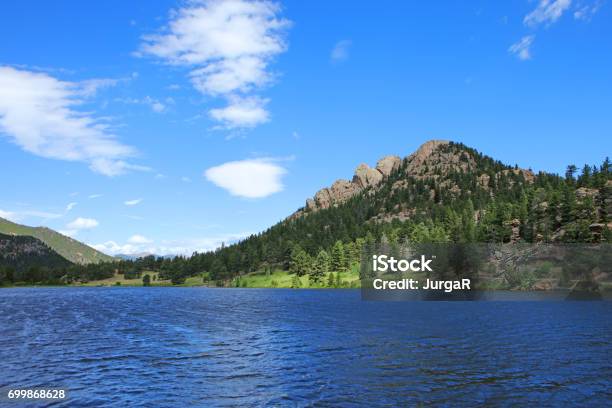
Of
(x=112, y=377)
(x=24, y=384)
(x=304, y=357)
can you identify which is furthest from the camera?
(x=304, y=357)

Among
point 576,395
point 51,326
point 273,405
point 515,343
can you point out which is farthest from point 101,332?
point 576,395

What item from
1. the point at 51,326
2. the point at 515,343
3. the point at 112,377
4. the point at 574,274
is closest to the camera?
the point at 112,377

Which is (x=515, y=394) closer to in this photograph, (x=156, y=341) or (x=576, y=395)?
(x=576, y=395)

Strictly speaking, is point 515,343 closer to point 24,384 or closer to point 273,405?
point 273,405

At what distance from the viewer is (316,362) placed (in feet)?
164

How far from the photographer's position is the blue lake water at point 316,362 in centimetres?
3625

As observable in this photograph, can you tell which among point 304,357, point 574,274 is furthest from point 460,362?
point 574,274

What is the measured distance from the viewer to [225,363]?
161 ft

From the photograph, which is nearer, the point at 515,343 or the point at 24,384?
the point at 24,384

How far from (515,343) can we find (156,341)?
49.1 meters

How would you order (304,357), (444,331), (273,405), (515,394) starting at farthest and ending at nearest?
(444,331) < (304,357) < (515,394) < (273,405)

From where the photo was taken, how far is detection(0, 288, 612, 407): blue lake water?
3625 cm

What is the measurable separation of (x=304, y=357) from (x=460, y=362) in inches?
667

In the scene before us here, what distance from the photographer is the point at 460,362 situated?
4922 cm
